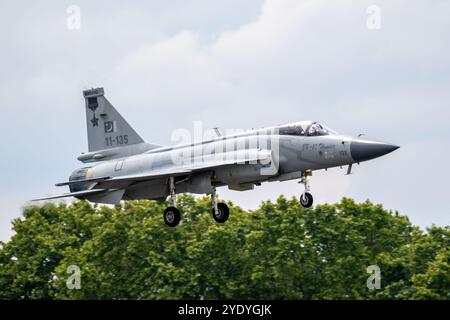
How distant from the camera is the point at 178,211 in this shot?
47.4m

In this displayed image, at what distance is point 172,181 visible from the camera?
156ft

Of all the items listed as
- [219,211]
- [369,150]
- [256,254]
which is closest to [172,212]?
[219,211]

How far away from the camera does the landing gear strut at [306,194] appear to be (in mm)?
44812

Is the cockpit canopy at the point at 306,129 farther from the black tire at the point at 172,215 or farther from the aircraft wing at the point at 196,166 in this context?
the black tire at the point at 172,215

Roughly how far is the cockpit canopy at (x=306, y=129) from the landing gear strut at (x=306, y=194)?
1317 millimetres

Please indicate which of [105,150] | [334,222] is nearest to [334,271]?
[334,222]

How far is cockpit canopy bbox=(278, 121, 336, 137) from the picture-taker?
149 feet

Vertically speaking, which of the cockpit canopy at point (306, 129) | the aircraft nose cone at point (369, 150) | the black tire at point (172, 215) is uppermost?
the cockpit canopy at point (306, 129)

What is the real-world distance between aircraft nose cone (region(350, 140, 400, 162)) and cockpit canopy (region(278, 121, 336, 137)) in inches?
52.3

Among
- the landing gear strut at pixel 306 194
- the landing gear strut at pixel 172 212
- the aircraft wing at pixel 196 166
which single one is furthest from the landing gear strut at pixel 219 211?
the landing gear strut at pixel 306 194
